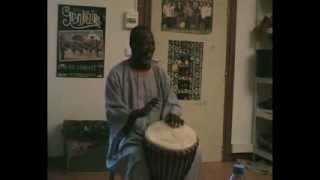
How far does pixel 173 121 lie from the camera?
1.32m

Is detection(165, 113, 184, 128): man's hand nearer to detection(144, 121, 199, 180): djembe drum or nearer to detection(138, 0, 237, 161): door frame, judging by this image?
detection(144, 121, 199, 180): djembe drum

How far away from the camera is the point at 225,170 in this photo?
1370 millimetres

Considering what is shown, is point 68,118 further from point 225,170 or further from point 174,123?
point 225,170

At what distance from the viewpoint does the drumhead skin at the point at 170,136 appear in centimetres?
129

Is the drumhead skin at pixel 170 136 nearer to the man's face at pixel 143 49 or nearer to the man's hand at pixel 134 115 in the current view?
the man's hand at pixel 134 115

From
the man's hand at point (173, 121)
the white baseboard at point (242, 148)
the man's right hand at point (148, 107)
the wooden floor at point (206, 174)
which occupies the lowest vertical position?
the wooden floor at point (206, 174)

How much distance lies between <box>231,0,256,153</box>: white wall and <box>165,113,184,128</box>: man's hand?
23 cm

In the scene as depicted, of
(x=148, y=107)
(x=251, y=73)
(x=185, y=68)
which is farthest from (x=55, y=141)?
(x=251, y=73)

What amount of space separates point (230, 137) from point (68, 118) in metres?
0.61

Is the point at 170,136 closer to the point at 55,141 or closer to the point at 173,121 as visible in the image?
the point at 173,121

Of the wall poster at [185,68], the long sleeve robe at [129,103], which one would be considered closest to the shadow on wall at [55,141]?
the long sleeve robe at [129,103]

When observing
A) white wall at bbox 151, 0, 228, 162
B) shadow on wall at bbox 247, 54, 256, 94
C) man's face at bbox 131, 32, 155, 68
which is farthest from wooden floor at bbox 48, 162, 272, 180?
man's face at bbox 131, 32, 155, 68

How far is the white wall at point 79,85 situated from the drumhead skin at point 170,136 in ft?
0.62
